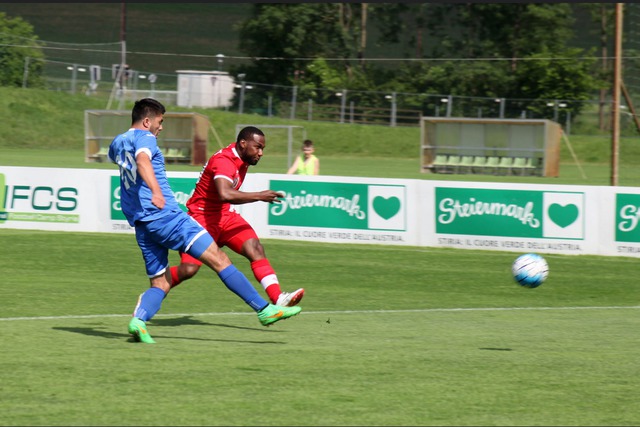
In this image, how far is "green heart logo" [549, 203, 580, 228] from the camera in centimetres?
1819

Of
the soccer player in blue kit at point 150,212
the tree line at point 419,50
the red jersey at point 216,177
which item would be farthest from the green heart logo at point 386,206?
the tree line at point 419,50

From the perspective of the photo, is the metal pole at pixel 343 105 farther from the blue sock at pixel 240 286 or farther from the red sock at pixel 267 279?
the blue sock at pixel 240 286

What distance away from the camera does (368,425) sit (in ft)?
20.1

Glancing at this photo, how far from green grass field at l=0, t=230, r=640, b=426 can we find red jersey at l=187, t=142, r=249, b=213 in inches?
45.9

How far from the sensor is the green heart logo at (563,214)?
18188mm

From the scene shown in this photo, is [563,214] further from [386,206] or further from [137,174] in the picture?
[137,174]

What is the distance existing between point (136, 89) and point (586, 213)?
3670cm

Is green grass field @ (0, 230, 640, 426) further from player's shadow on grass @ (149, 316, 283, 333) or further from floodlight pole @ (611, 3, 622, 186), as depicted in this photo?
floodlight pole @ (611, 3, 622, 186)

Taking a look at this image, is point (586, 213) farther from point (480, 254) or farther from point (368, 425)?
point (368, 425)

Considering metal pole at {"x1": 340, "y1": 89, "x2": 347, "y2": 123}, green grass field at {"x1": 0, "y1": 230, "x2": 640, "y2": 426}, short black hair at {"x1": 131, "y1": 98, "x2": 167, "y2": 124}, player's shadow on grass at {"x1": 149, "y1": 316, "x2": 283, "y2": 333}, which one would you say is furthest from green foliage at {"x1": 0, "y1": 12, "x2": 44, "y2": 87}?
short black hair at {"x1": 131, "y1": 98, "x2": 167, "y2": 124}

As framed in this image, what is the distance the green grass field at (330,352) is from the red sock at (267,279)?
0.34 m

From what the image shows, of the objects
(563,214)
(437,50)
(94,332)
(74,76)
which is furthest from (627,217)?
(437,50)

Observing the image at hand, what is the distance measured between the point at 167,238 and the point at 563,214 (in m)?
10.8

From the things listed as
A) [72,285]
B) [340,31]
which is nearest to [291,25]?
[340,31]
